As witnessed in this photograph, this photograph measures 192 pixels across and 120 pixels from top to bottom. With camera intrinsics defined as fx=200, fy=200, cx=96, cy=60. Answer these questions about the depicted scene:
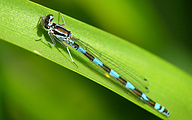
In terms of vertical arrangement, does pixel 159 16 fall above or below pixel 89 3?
above

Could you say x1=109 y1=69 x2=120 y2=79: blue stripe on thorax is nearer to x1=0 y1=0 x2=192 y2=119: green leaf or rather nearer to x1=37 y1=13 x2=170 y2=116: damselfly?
x1=37 y1=13 x2=170 y2=116: damselfly

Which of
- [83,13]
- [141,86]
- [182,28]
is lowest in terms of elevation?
[141,86]

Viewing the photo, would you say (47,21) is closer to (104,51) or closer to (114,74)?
(104,51)

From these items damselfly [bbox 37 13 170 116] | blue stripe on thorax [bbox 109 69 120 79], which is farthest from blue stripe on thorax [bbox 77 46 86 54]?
blue stripe on thorax [bbox 109 69 120 79]

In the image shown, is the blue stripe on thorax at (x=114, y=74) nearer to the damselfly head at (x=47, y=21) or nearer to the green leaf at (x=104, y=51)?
the green leaf at (x=104, y=51)

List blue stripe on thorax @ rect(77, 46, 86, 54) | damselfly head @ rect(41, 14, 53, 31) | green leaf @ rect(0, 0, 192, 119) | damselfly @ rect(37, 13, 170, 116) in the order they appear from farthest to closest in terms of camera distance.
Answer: blue stripe on thorax @ rect(77, 46, 86, 54)
damselfly @ rect(37, 13, 170, 116)
damselfly head @ rect(41, 14, 53, 31)
green leaf @ rect(0, 0, 192, 119)

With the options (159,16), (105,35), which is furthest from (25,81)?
(159,16)

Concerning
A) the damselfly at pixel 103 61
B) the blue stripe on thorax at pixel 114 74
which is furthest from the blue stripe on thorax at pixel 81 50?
the blue stripe on thorax at pixel 114 74

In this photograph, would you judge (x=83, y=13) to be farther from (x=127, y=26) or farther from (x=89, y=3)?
(x=127, y=26)
